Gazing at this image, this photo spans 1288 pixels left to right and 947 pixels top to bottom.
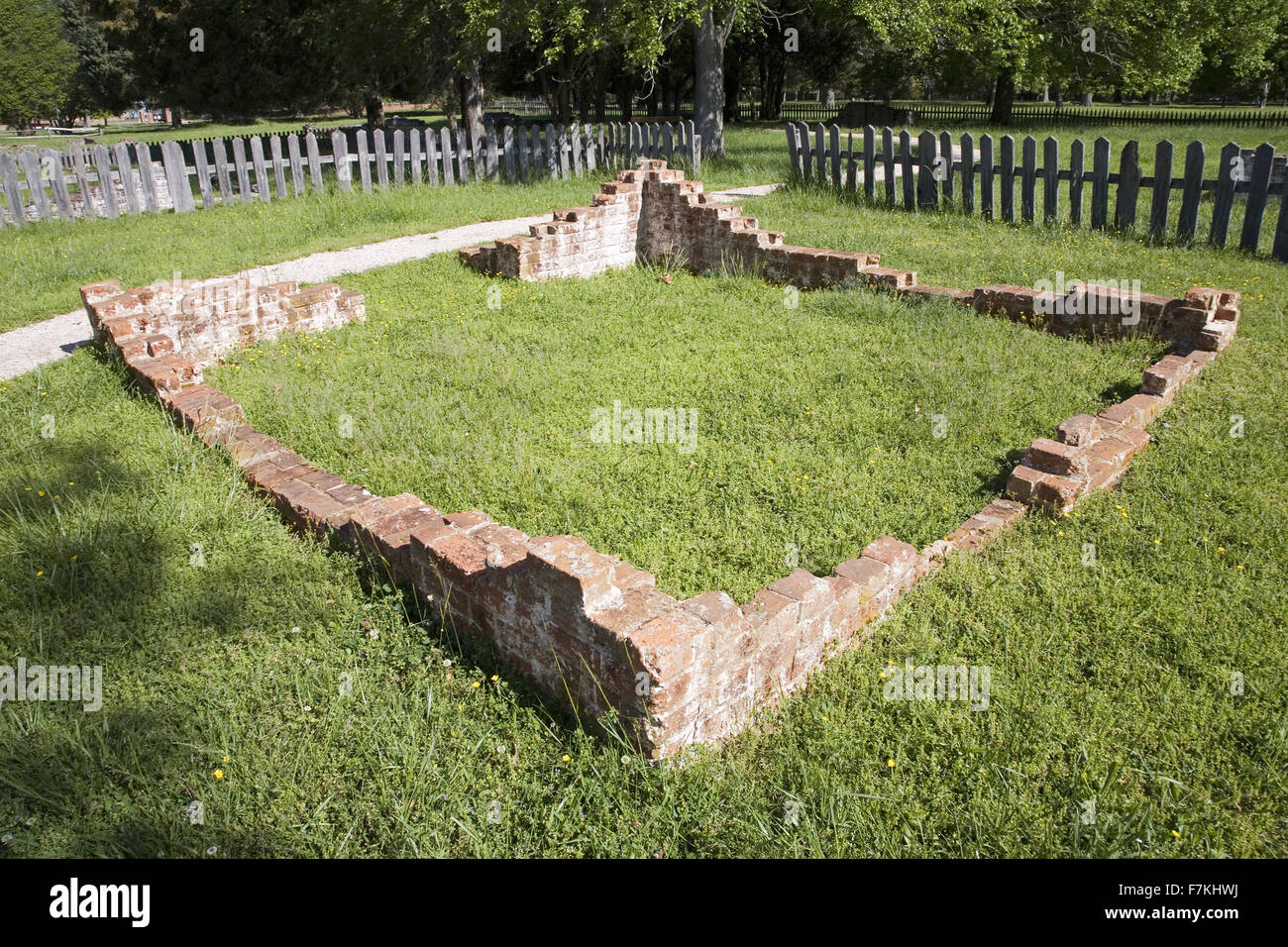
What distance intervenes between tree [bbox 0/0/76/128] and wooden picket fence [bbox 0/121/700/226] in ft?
107

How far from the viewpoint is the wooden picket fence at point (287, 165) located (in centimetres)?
1345

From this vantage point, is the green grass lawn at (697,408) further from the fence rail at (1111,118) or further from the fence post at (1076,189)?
the fence rail at (1111,118)

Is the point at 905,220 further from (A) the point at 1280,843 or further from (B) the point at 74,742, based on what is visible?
(B) the point at 74,742

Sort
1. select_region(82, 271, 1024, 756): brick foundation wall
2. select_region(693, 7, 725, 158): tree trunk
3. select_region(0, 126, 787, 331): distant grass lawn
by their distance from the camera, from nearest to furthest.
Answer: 1. select_region(82, 271, 1024, 756): brick foundation wall
2. select_region(0, 126, 787, 331): distant grass lawn
3. select_region(693, 7, 725, 158): tree trunk

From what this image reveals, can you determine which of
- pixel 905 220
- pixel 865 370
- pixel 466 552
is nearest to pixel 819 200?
pixel 905 220

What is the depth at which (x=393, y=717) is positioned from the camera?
3707mm

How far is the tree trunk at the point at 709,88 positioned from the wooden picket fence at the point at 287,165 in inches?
44.7

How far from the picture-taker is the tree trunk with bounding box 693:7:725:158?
20219 millimetres

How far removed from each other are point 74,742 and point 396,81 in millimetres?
31155

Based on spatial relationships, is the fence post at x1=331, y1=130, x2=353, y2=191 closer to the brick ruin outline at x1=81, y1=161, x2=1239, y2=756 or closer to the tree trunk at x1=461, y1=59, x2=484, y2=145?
the tree trunk at x1=461, y1=59, x2=484, y2=145

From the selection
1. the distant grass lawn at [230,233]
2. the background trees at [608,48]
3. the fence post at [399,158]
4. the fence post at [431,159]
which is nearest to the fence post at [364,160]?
the distant grass lawn at [230,233]

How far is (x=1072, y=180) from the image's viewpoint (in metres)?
12.1

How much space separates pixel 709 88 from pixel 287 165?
9.99 m

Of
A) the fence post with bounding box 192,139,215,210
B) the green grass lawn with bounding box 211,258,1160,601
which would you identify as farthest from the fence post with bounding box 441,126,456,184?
the green grass lawn with bounding box 211,258,1160,601
